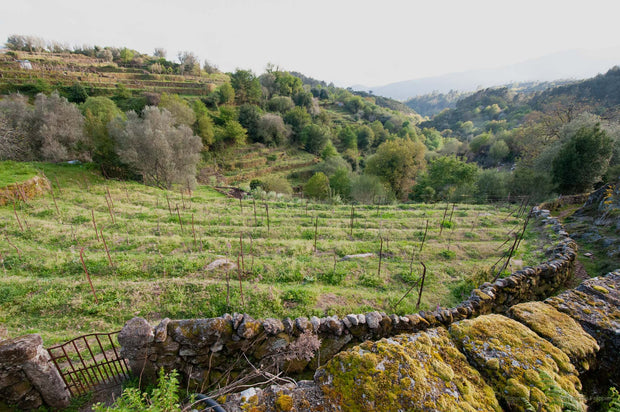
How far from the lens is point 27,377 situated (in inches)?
171

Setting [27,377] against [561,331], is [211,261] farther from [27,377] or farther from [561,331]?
[561,331]

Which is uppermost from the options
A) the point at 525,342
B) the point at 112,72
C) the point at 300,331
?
the point at 112,72

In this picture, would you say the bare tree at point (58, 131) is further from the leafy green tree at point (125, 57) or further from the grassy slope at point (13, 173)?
the leafy green tree at point (125, 57)

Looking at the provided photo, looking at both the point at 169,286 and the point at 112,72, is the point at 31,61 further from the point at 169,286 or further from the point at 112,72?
the point at 169,286


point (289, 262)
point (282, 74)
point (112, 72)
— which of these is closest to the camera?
point (289, 262)

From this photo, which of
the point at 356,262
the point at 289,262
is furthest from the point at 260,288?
the point at 356,262

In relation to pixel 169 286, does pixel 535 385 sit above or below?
above

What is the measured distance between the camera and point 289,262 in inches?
388

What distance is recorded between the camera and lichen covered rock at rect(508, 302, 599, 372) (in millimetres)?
3502

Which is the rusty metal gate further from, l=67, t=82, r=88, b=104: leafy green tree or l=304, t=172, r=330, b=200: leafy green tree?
l=67, t=82, r=88, b=104: leafy green tree

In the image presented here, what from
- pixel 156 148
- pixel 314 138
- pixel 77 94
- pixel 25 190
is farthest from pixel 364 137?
pixel 25 190

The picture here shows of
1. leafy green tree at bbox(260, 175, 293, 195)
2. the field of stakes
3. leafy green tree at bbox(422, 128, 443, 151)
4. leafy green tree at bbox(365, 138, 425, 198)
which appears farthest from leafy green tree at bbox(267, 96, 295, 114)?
the field of stakes

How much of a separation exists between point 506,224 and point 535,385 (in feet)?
51.5

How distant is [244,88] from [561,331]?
259 feet
